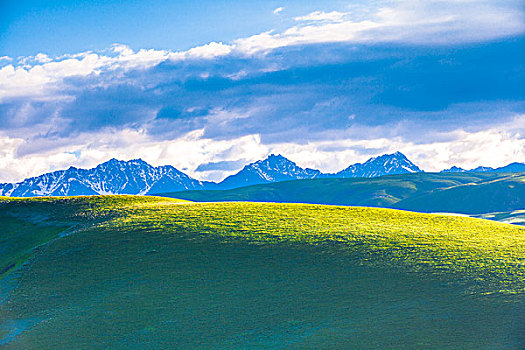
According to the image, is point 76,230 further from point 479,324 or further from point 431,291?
point 479,324

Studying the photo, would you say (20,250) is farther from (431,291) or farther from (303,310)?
(431,291)

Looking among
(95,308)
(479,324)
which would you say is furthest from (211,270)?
(479,324)

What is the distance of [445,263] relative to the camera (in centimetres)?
6475

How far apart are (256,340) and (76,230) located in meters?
50.8

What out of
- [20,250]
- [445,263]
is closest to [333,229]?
[445,263]

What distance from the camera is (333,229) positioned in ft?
269

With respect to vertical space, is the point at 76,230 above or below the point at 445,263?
above

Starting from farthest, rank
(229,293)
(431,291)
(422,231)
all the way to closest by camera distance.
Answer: (422,231), (229,293), (431,291)

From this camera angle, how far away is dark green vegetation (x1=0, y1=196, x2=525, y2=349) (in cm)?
5000

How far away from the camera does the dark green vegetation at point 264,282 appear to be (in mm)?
50000

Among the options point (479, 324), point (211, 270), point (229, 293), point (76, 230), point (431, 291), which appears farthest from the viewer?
point (76, 230)

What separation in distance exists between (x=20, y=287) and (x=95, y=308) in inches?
566

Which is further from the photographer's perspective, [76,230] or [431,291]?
[76,230]

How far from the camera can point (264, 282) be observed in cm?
6309
